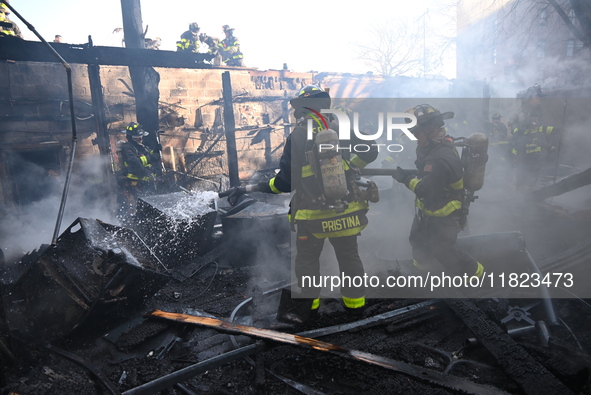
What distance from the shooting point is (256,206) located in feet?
18.7

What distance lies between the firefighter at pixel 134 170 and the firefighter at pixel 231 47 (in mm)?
7282

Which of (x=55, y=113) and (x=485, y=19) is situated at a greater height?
(x=485, y=19)

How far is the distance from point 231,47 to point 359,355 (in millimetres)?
13999

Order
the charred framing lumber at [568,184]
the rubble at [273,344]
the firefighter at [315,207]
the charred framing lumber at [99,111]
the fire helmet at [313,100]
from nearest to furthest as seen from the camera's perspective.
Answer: the rubble at [273,344] < the firefighter at [315,207] < the fire helmet at [313,100] < the charred framing lumber at [568,184] < the charred framing lumber at [99,111]

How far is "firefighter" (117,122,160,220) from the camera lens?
25.5 ft

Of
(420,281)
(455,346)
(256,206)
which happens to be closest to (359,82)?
(256,206)

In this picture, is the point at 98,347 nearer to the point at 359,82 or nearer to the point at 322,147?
the point at 322,147

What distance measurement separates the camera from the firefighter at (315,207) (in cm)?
327

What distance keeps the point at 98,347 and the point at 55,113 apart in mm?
Result: 9589

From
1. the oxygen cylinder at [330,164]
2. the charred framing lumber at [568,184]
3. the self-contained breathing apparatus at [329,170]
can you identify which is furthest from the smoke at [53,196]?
the charred framing lumber at [568,184]

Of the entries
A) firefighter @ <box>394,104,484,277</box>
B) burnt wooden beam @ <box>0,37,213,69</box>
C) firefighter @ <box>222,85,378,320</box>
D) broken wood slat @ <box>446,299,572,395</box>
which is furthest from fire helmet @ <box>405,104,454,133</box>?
burnt wooden beam @ <box>0,37,213,69</box>

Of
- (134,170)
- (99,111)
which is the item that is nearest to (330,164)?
(134,170)

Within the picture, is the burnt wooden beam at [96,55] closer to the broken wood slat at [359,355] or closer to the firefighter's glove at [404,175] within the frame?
the firefighter's glove at [404,175]

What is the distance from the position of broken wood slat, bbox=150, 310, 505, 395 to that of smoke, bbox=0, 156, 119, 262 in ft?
13.8
